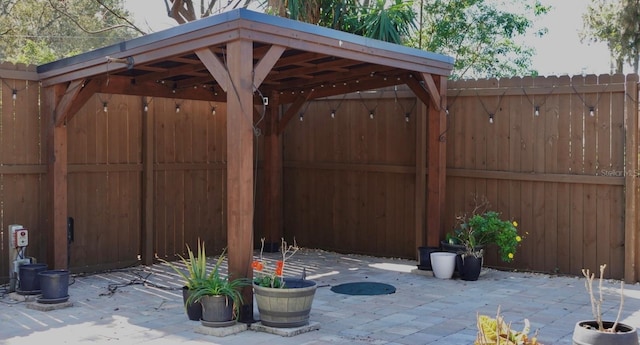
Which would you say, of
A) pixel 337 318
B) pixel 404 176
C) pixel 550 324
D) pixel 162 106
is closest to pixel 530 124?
pixel 404 176

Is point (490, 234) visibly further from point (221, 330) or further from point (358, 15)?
point (358, 15)

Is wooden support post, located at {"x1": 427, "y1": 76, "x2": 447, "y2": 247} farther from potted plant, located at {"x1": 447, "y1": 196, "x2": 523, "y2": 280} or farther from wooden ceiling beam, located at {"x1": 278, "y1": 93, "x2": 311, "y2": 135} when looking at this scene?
wooden ceiling beam, located at {"x1": 278, "y1": 93, "x2": 311, "y2": 135}

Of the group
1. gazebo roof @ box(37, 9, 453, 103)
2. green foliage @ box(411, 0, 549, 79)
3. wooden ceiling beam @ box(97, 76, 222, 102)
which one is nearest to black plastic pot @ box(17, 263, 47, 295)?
gazebo roof @ box(37, 9, 453, 103)

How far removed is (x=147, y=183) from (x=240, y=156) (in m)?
3.23

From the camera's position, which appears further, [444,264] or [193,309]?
[444,264]

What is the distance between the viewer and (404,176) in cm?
842

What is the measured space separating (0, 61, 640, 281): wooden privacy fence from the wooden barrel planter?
313 centimetres

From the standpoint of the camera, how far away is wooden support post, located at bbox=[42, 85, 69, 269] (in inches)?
265

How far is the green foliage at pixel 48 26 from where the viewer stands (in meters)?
17.0

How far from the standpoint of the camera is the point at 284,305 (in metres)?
4.86

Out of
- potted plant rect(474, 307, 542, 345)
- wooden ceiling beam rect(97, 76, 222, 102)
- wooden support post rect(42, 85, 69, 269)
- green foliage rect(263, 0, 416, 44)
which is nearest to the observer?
potted plant rect(474, 307, 542, 345)

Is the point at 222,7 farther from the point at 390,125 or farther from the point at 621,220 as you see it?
the point at 621,220

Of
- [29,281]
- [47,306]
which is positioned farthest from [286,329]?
[29,281]

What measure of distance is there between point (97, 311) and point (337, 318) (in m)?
1.98
